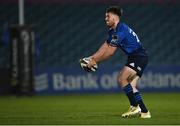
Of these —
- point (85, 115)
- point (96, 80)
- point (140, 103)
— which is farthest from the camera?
point (96, 80)

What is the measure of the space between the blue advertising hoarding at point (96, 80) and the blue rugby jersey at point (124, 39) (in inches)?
318

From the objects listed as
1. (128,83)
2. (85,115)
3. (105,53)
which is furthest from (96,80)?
(105,53)

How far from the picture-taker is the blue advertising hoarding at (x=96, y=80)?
18.5m

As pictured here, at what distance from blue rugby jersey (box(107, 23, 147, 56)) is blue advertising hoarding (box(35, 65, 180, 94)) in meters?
8.08

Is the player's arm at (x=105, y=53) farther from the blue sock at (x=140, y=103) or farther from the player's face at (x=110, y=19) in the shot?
the blue sock at (x=140, y=103)

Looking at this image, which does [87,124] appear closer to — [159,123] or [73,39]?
[159,123]

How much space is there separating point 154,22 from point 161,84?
382cm

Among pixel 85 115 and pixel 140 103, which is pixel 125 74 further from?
pixel 85 115

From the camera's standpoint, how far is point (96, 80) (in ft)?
60.8

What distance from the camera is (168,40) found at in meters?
21.6

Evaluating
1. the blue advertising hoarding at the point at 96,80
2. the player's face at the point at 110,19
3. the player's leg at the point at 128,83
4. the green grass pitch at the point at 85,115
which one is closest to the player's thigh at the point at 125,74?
the player's leg at the point at 128,83

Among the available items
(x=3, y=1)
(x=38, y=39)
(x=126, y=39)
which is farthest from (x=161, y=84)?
(x=126, y=39)

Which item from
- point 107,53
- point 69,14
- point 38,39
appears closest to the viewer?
point 107,53

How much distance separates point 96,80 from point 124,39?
8.26 m
